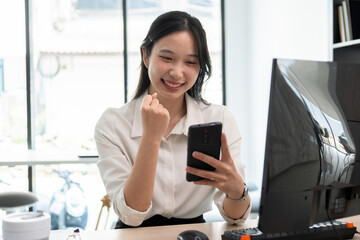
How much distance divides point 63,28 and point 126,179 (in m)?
2.99

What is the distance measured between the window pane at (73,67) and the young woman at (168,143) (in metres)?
2.49

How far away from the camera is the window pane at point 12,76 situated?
386 centimetres

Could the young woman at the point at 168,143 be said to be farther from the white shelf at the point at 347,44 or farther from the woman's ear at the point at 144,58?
the white shelf at the point at 347,44

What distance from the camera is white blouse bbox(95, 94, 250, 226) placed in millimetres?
1404

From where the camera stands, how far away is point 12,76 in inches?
153

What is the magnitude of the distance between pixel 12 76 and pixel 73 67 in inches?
22.0

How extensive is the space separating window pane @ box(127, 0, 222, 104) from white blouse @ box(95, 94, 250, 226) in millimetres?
2469

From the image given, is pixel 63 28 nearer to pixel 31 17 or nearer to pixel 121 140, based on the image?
pixel 31 17

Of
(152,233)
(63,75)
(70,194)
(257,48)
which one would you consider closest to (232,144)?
(152,233)

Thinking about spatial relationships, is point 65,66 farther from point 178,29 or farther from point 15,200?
point 178,29

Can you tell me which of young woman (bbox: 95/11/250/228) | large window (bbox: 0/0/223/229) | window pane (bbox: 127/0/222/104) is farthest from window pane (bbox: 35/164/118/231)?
young woman (bbox: 95/11/250/228)

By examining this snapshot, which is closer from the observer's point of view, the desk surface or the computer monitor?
the computer monitor

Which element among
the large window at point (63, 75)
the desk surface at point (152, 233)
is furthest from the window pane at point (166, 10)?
the desk surface at point (152, 233)

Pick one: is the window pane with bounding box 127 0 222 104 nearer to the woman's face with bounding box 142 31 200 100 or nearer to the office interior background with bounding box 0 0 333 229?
the office interior background with bounding box 0 0 333 229
